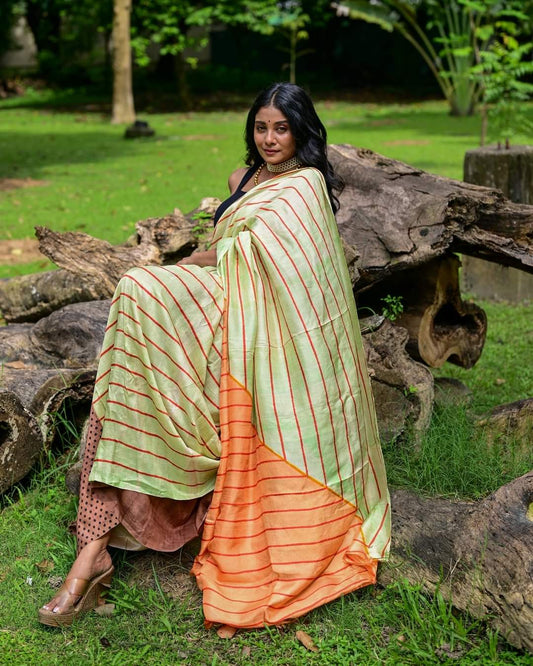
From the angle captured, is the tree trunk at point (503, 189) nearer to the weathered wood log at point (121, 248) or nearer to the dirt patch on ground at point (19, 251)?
the weathered wood log at point (121, 248)

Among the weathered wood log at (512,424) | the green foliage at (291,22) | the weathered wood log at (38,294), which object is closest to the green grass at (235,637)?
the weathered wood log at (512,424)

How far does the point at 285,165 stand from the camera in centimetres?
372

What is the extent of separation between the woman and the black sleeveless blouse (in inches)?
14.8

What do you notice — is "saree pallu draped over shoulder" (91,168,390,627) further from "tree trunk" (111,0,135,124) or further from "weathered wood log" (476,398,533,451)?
"tree trunk" (111,0,135,124)

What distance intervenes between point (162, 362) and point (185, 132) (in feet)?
56.5

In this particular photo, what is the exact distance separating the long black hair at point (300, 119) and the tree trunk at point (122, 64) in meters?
16.7

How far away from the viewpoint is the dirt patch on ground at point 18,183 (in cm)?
1286

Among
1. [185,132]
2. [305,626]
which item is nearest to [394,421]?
[305,626]

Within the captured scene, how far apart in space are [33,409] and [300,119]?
5.90 feet

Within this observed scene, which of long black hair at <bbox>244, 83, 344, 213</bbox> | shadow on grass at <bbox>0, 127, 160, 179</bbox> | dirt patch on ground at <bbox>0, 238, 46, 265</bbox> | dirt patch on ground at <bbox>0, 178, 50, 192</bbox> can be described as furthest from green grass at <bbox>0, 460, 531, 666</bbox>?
shadow on grass at <bbox>0, 127, 160, 179</bbox>

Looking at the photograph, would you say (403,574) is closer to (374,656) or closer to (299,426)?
(374,656)

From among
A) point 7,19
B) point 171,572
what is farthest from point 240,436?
point 7,19

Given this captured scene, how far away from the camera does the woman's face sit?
360 cm

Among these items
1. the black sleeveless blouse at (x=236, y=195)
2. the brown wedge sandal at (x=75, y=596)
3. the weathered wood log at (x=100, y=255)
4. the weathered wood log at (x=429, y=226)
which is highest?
the black sleeveless blouse at (x=236, y=195)
